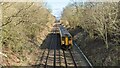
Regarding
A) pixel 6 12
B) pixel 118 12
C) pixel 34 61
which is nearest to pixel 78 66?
pixel 34 61

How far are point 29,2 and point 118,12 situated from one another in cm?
788

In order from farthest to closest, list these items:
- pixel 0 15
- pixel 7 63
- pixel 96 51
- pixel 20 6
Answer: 1. pixel 96 51
2. pixel 20 6
3. pixel 7 63
4. pixel 0 15

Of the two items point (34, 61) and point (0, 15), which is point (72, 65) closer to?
point (34, 61)

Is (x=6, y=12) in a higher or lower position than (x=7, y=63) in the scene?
higher

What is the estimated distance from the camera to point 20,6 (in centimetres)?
2430

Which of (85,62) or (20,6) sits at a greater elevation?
(20,6)

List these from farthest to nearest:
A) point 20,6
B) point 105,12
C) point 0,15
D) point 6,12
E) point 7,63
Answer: point 105,12, point 20,6, point 7,63, point 6,12, point 0,15

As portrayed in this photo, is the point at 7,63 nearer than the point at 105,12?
Yes

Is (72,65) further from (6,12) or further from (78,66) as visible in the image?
(6,12)

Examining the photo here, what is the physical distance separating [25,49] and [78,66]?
6.77 metres

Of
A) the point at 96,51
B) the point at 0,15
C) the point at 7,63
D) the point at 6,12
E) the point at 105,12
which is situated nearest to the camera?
the point at 0,15

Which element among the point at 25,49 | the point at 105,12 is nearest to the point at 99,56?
the point at 105,12

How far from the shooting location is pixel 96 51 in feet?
93.1

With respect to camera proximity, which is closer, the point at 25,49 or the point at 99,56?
the point at 99,56
